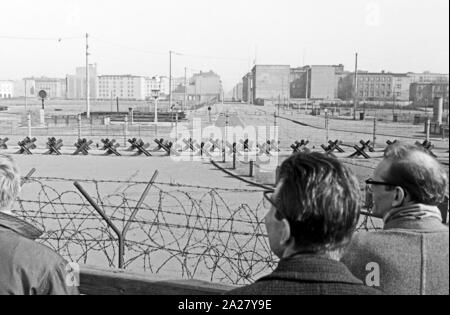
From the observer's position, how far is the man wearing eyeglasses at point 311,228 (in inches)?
66.1

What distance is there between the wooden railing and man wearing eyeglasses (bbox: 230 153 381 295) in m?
1.11

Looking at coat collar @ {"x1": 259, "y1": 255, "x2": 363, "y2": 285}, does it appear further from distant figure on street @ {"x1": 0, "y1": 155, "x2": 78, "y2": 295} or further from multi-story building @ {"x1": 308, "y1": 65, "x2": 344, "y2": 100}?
multi-story building @ {"x1": 308, "y1": 65, "x2": 344, "y2": 100}

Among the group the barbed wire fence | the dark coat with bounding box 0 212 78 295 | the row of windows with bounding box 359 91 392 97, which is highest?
the row of windows with bounding box 359 91 392 97

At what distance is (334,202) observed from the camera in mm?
1750

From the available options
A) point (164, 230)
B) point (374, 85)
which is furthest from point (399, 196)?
point (374, 85)

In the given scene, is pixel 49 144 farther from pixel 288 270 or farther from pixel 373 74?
pixel 373 74

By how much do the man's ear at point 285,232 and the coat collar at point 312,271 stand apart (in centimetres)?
7

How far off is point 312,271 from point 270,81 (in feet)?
404

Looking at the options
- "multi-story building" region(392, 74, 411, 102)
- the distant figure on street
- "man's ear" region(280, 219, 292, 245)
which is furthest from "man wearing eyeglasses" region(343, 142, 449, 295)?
"multi-story building" region(392, 74, 411, 102)

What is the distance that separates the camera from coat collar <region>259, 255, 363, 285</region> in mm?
1675

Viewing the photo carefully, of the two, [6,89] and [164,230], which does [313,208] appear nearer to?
[164,230]

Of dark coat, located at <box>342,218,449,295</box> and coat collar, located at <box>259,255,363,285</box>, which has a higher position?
coat collar, located at <box>259,255,363,285</box>
